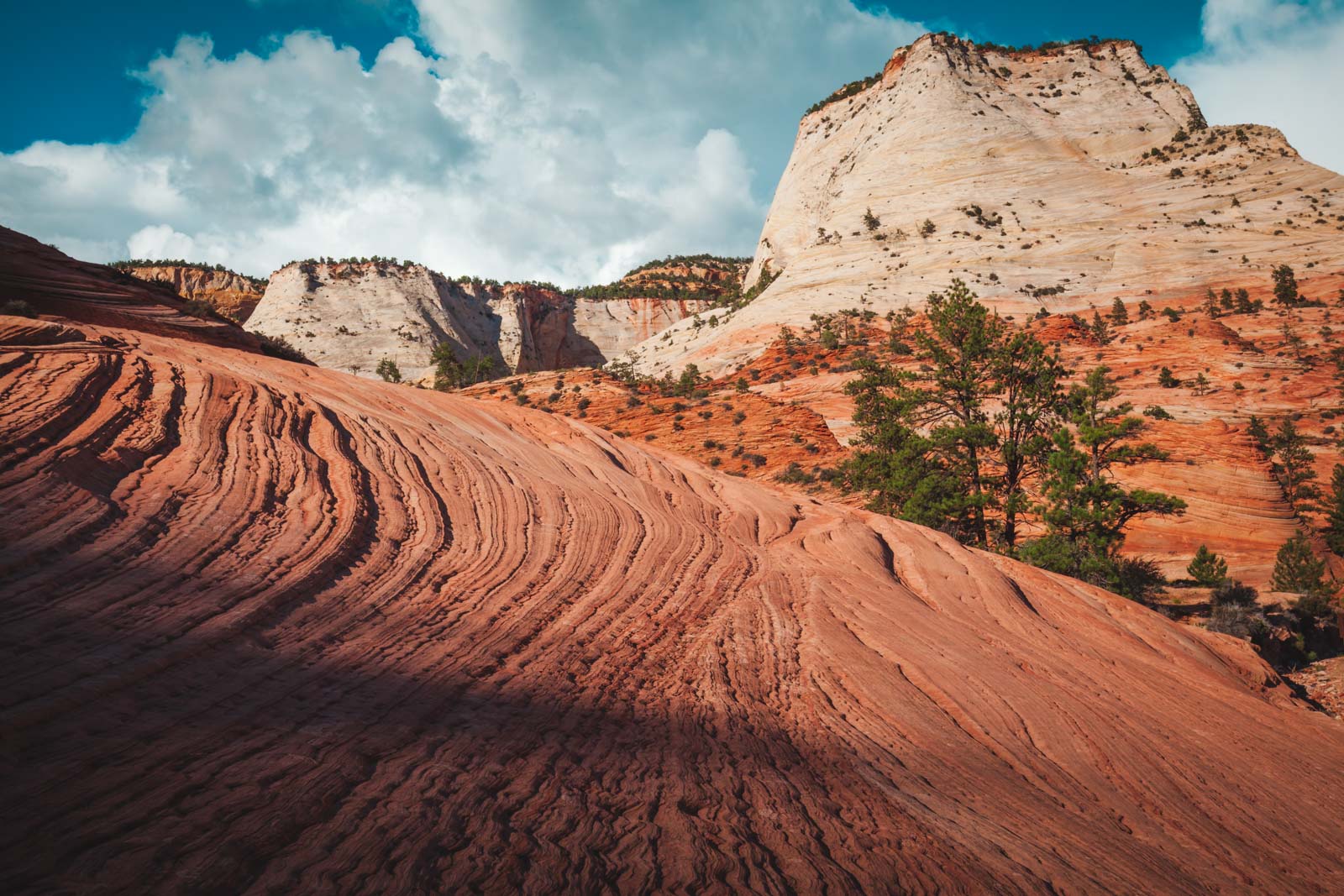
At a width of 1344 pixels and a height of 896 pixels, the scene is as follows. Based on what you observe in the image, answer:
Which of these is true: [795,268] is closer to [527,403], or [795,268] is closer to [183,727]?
[527,403]

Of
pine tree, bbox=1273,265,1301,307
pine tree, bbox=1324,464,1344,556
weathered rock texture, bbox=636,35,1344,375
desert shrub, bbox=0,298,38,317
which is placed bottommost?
pine tree, bbox=1324,464,1344,556

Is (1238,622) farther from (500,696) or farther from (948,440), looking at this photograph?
(500,696)

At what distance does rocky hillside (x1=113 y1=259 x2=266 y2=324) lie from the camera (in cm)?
8969

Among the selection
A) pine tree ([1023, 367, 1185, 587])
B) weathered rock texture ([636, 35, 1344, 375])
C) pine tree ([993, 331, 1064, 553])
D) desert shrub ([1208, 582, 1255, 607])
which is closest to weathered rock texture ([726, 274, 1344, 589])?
desert shrub ([1208, 582, 1255, 607])

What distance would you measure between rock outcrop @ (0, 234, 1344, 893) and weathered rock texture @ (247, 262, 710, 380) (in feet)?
217

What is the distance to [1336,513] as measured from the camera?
2544cm

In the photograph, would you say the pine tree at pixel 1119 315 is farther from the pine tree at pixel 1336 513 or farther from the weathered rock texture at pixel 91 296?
the weathered rock texture at pixel 91 296

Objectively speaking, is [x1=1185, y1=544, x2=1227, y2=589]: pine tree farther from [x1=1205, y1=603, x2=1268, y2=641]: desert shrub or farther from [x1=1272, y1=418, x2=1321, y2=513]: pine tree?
[x1=1272, y1=418, x2=1321, y2=513]: pine tree

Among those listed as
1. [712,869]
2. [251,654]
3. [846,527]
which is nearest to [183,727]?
[251,654]

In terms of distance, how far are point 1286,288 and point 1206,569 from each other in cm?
3344

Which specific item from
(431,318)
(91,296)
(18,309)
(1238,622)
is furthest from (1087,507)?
(431,318)

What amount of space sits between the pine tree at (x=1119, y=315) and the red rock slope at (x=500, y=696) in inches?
1700

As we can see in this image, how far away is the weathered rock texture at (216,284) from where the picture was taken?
89.6m

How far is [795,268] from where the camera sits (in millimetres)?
63094
